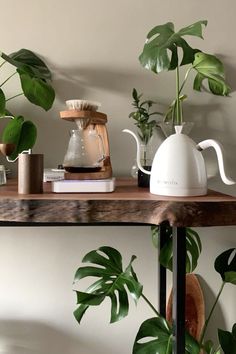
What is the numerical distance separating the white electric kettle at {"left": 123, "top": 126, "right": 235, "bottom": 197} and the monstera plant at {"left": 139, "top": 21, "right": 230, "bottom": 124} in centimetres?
24

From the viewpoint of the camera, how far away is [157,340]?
97 centimetres

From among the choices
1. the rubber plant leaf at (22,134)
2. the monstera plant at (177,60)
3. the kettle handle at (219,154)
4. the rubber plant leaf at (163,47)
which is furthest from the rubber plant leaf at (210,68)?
the rubber plant leaf at (22,134)

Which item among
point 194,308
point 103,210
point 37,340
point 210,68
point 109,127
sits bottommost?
point 37,340

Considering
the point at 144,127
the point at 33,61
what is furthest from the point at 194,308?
the point at 33,61

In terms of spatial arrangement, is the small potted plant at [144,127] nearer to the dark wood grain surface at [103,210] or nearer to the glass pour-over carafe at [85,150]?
the glass pour-over carafe at [85,150]

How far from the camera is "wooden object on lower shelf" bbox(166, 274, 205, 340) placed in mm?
1261

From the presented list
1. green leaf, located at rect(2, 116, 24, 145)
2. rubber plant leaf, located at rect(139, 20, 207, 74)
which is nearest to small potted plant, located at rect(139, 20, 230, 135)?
rubber plant leaf, located at rect(139, 20, 207, 74)

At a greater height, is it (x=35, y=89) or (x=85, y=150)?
(x=35, y=89)

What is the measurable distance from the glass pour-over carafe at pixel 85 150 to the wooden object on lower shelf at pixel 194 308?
600mm

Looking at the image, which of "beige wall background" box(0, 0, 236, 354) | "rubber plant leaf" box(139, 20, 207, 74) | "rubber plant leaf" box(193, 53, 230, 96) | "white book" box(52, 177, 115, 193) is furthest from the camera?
"beige wall background" box(0, 0, 236, 354)

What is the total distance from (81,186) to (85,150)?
0.18 m

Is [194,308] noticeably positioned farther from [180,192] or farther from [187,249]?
[180,192]

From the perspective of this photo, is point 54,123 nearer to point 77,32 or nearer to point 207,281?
point 77,32

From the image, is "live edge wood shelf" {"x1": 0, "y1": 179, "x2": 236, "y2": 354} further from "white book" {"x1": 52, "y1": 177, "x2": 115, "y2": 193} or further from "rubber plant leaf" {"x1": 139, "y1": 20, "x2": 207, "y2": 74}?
"rubber plant leaf" {"x1": 139, "y1": 20, "x2": 207, "y2": 74}
